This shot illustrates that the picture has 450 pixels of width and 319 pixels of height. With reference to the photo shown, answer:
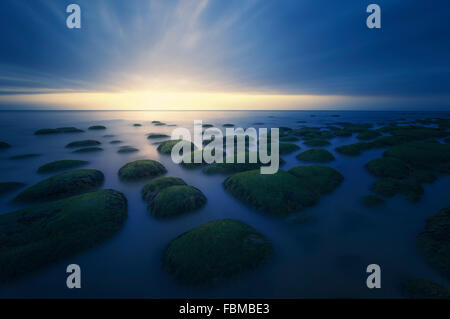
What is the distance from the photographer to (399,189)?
12.6 m

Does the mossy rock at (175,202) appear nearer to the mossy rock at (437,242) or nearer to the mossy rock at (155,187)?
the mossy rock at (155,187)

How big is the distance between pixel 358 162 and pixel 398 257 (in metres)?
17.0

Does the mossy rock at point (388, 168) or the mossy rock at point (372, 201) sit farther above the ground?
the mossy rock at point (388, 168)

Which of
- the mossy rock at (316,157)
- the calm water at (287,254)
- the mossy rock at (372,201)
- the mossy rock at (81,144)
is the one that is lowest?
the calm water at (287,254)

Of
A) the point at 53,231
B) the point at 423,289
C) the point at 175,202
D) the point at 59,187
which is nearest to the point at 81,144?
the point at 59,187

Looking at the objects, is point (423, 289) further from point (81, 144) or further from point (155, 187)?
point (81, 144)

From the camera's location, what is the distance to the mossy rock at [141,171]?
1586 centimetres

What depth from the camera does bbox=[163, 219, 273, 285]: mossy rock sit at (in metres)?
6.39

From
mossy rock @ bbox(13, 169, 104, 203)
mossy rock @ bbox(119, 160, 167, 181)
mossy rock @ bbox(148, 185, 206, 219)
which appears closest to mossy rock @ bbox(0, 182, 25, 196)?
mossy rock @ bbox(13, 169, 104, 203)

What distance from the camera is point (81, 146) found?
1219 inches

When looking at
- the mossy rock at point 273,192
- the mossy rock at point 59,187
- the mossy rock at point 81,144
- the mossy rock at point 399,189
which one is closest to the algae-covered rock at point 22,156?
the mossy rock at point 81,144

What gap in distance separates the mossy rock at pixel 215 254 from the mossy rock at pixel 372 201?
29.0 ft

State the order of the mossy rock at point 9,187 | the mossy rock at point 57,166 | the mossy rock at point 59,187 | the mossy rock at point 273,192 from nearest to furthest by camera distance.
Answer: the mossy rock at point 273,192 → the mossy rock at point 59,187 → the mossy rock at point 9,187 → the mossy rock at point 57,166

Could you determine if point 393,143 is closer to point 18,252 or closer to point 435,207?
point 435,207
